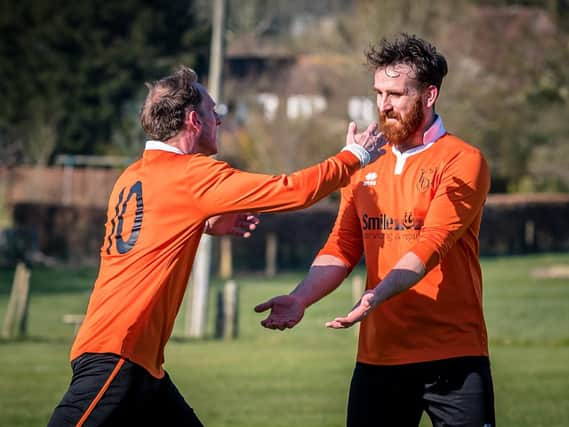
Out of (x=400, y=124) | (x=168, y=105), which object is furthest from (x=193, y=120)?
(x=400, y=124)

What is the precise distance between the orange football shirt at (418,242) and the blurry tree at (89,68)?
51.2 m

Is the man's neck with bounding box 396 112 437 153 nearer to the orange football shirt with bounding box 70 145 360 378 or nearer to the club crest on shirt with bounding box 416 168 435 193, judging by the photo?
the club crest on shirt with bounding box 416 168 435 193

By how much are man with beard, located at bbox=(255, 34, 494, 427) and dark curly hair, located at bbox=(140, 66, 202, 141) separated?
0.90m

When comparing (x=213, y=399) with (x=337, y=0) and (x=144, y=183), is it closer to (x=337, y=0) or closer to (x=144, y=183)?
(x=144, y=183)

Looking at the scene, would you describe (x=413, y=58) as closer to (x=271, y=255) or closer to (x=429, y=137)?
(x=429, y=137)

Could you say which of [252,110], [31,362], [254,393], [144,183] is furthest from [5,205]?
[144,183]

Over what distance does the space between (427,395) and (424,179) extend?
104cm

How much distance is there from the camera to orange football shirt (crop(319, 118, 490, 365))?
582cm

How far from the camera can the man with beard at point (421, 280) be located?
5.82 m

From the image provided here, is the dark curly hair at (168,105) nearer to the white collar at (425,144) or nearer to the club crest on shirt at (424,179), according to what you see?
the white collar at (425,144)

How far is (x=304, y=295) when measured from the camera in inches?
244

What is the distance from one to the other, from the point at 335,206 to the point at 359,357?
40.9m

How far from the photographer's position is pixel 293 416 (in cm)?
1248

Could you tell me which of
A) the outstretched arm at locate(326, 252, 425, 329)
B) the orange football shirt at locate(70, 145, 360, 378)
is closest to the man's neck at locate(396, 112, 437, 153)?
the orange football shirt at locate(70, 145, 360, 378)
